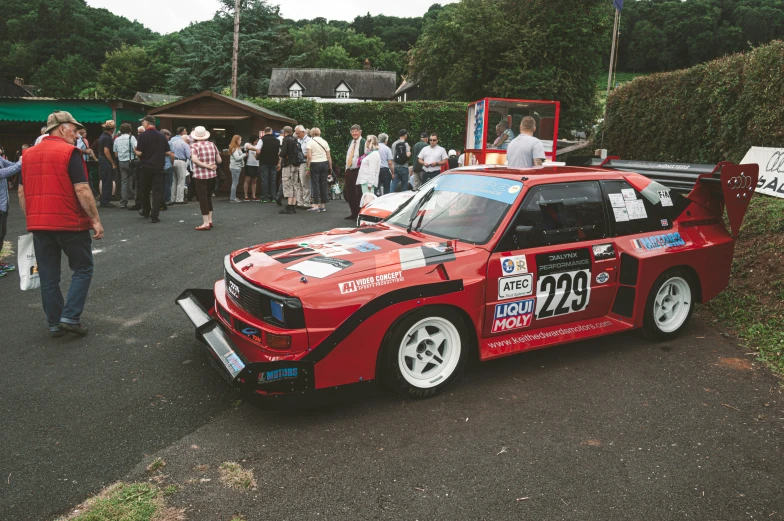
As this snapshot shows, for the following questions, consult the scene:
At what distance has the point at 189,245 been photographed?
357 inches

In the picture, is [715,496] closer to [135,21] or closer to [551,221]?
[551,221]

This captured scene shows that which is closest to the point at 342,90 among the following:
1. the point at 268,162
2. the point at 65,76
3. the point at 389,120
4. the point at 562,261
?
the point at 65,76

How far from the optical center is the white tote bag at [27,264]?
5.11 metres

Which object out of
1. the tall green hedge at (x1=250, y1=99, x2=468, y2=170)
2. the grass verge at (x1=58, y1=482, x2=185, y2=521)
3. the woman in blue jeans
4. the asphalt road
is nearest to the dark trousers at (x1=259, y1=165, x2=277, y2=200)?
the woman in blue jeans

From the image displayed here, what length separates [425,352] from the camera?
13.1ft

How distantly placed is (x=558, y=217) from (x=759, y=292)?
331 centimetres

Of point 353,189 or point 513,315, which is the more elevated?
point 353,189

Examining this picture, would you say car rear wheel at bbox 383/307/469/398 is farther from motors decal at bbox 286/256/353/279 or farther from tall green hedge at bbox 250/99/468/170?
tall green hedge at bbox 250/99/468/170

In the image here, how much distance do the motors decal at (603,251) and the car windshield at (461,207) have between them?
838 mm

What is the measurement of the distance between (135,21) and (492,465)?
111m

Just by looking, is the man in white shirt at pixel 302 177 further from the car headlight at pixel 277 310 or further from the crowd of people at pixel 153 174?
the car headlight at pixel 277 310

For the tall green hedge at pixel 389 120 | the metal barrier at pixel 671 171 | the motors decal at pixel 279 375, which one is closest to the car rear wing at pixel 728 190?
the metal barrier at pixel 671 171

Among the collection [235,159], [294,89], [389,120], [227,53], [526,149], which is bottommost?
[235,159]

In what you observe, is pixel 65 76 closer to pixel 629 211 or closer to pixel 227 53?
pixel 227 53
